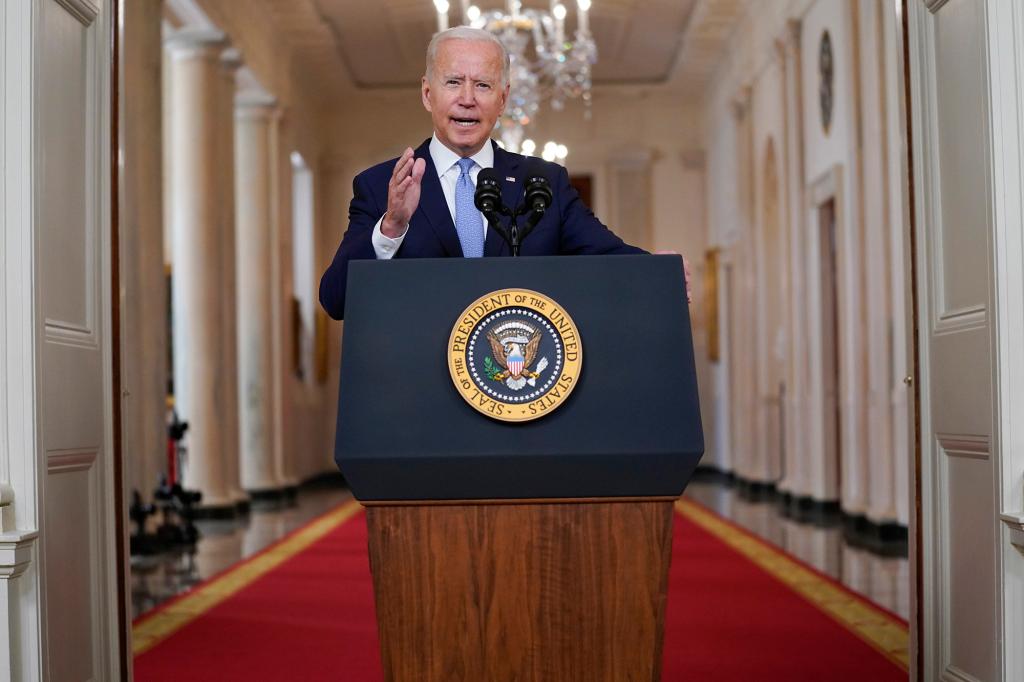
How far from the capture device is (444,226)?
8.98 ft

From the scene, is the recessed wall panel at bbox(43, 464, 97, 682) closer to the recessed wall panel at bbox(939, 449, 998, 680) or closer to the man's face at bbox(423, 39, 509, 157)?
the man's face at bbox(423, 39, 509, 157)

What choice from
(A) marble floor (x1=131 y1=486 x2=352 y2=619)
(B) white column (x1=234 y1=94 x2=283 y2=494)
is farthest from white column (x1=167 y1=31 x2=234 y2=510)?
(B) white column (x1=234 y1=94 x2=283 y2=494)

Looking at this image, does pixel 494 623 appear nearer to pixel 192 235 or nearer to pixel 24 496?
pixel 24 496

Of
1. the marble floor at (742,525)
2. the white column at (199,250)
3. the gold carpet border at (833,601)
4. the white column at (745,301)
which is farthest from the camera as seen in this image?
the white column at (745,301)

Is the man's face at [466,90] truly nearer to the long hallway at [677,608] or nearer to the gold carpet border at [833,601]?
the long hallway at [677,608]

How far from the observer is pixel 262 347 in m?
A: 14.6

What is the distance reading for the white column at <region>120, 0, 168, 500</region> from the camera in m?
9.45

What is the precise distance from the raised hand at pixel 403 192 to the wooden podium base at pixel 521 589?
579 mm

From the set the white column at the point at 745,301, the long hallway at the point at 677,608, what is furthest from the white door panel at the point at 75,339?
the white column at the point at 745,301

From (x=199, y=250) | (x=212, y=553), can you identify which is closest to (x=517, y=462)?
(x=212, y=553)

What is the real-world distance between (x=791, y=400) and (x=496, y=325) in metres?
11.2

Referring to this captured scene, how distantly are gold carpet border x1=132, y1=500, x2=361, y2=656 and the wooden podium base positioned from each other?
287 centimetres

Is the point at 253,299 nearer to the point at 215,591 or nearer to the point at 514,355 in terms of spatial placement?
the point at 215,591

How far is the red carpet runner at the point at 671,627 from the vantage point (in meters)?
4.77
